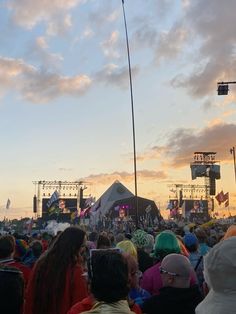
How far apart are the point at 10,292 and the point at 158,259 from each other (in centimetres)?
188

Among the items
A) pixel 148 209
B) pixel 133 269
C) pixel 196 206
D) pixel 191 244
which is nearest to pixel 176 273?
pixel 133 269

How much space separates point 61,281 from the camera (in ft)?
12.9

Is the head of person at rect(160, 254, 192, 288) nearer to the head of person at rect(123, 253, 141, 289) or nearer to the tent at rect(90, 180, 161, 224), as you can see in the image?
the head of person at rect(123, 253, 141, 289)

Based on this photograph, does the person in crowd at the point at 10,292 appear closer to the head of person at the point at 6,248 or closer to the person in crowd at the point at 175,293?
the head of person at the point at 6,248

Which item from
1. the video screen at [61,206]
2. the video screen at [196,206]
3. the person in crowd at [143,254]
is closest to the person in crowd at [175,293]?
the person in crowd at [143,254]

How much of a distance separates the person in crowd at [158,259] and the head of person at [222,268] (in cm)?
273

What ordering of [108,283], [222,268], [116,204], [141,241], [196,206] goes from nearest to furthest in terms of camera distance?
[222,268], [108,283], [141,241], [116,204], [196,206]

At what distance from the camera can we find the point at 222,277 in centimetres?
233

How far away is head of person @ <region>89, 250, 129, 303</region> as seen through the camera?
2.56 metres

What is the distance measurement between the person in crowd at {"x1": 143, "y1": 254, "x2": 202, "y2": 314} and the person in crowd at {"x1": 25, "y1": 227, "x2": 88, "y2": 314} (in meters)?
0.70

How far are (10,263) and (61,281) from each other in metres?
1.33

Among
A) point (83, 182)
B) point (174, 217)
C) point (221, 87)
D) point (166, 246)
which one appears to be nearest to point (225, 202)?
point (174, 217)

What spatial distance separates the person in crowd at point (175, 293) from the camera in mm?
3453

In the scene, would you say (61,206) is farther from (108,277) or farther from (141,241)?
(108,277)
